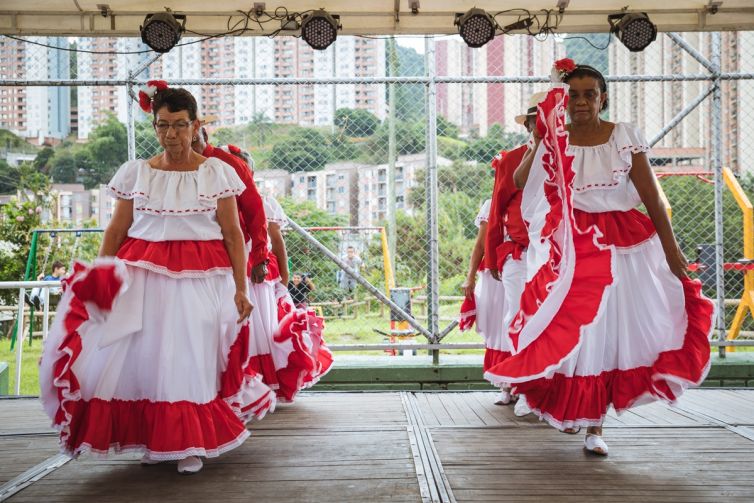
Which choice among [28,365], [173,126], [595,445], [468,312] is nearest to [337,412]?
[468,312]

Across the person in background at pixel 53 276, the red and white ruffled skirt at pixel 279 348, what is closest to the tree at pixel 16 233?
the person in background at pixel 53 276

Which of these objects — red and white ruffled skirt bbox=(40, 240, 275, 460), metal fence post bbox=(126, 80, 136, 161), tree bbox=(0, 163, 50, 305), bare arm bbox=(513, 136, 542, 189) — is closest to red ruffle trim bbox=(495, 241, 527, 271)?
bare arm bbox=(513, 136, 542, 189)

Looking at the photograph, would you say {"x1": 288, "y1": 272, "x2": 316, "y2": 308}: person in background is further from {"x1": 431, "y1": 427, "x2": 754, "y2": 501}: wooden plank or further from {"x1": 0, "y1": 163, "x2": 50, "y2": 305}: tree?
{"x1": 0, "y1": 163, "x2": 50, "y2": 305}: tree

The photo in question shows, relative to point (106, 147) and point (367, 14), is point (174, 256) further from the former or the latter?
point (106, 147)

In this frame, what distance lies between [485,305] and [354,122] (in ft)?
8.38

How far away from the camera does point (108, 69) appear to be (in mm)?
8469

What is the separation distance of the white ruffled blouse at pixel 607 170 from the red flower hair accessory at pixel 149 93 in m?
2.22

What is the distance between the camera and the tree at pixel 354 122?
7.27m

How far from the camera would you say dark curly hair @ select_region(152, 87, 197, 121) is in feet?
12.0

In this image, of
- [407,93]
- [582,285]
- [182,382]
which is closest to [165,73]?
[407,93]

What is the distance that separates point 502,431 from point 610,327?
1.13 meters

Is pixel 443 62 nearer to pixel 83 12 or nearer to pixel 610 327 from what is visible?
pixel 83 12

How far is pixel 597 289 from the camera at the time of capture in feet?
12.4

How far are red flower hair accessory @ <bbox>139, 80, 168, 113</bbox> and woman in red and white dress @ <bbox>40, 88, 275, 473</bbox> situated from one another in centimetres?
8
